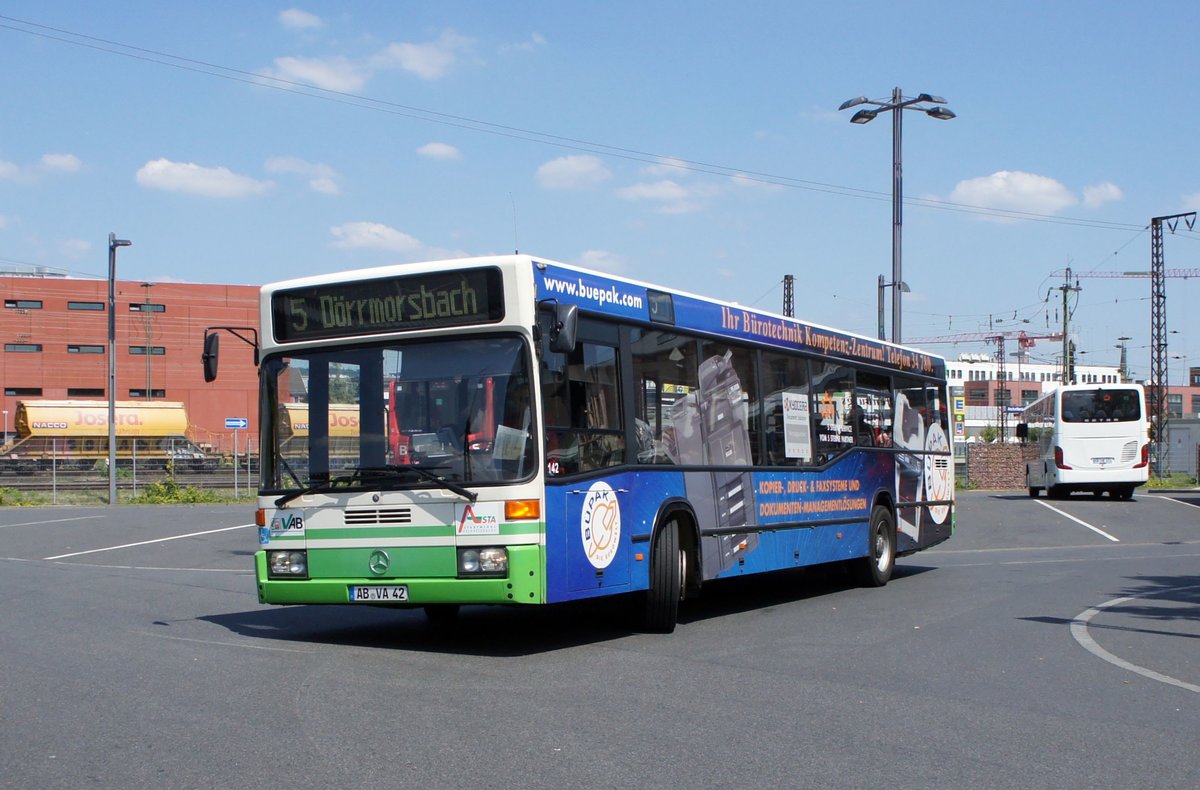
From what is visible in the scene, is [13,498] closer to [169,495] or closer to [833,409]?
[169,495]

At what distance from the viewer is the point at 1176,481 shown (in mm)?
57719

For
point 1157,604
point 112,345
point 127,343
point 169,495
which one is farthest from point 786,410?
point 127,343

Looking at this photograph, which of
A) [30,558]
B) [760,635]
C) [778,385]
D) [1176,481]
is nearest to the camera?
[760,635]

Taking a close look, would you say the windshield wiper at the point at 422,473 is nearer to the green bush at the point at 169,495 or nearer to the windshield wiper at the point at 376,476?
the windshield wiper at the point at 376,476

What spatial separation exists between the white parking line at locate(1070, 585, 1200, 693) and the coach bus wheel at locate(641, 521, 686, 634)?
3.34 metres

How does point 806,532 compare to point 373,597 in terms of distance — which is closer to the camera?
point 373,597

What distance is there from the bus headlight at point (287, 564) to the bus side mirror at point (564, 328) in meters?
2.67

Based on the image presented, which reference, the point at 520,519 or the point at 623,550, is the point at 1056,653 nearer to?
the point at 623,550

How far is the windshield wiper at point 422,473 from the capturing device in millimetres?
9305

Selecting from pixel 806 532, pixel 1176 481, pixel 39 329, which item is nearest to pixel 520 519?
pixel 806 532

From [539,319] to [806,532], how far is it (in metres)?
5.46

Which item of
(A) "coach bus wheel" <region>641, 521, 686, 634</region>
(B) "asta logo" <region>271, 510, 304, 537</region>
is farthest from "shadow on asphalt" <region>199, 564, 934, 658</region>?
(B) "asta logo" <region>271, 510, 304, 537</region>

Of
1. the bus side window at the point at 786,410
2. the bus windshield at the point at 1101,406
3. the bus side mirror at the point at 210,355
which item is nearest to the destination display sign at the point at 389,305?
the bus side mirror at the point at 210,355

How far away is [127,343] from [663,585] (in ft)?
245
